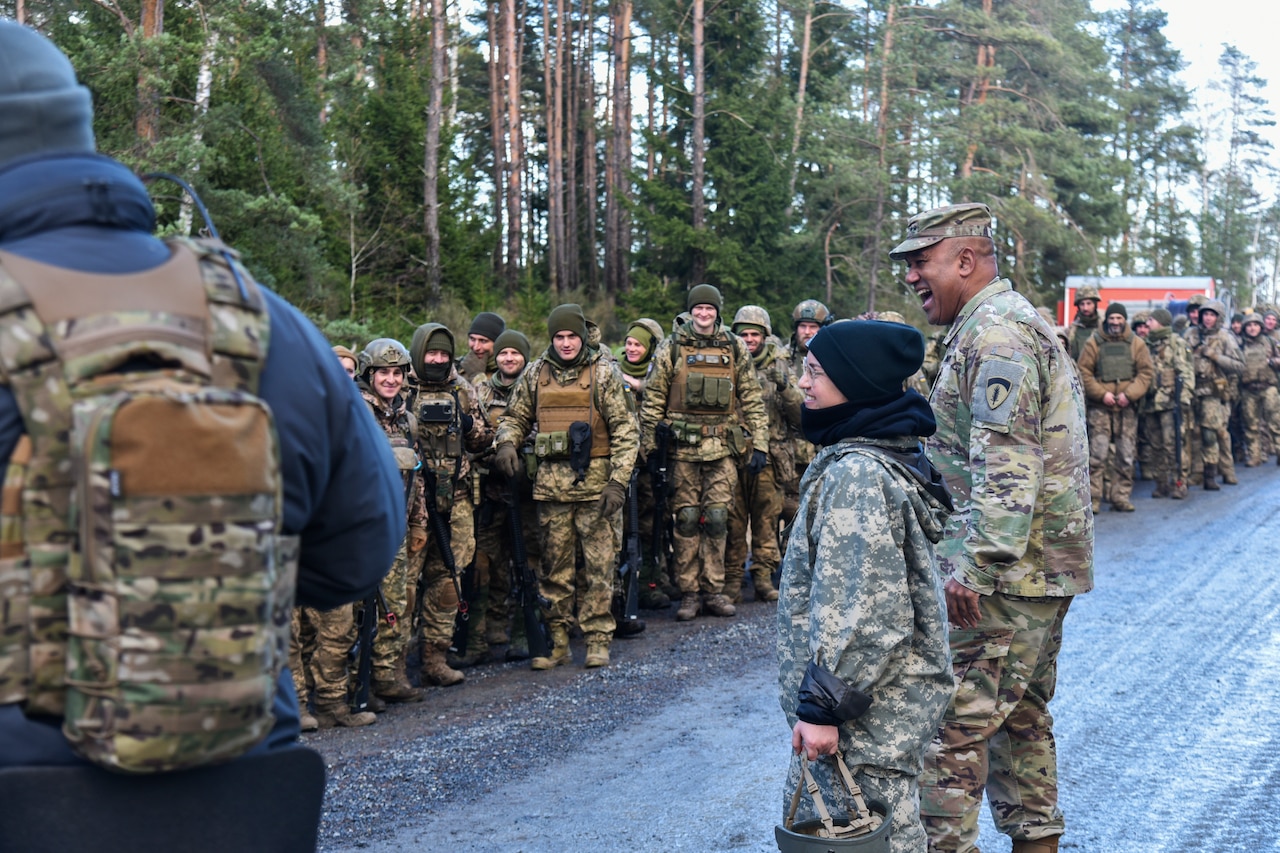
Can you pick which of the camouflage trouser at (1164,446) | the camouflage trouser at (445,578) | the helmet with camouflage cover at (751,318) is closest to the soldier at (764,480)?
the helmet with camouflage cover at (751,318)

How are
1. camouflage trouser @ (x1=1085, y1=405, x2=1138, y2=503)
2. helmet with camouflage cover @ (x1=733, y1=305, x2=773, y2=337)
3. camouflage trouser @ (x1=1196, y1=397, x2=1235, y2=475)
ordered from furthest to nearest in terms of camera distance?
camouflage trouser @ (x1=1196, y1=397, x2=1235, y2=475) < camouflage trouser @ (x1=1085, y1=405, x2=1138, y2=503) < helmet with camouflage cover @ (x1=733, y1=305, x2=773, y2=337)

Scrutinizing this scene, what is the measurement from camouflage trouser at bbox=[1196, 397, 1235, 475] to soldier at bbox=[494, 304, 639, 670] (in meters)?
10.6

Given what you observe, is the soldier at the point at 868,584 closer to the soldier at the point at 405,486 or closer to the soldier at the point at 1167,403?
the soldier at the point at 405,486

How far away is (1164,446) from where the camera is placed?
1521 cm

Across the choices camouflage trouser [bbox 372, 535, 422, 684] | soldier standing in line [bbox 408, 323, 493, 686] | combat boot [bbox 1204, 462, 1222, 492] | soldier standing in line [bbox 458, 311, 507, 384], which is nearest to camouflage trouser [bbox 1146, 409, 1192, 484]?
combat boot [bbox 1204, 462, 1222, 492]

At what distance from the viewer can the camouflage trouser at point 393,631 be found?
723 cm

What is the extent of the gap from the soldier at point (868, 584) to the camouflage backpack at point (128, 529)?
186 cm

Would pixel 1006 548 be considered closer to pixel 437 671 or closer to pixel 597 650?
pixel 597 650

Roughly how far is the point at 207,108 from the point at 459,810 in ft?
43.8

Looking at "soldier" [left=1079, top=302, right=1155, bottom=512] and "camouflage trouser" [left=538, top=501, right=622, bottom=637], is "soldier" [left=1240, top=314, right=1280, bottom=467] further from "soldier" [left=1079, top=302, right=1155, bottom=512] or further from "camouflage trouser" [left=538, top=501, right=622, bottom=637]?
"camouflage trouser" [left=538, top=501, right=622, bottom=637]

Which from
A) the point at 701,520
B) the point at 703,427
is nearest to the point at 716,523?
the point at 701,520

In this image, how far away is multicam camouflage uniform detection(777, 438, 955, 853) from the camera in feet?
10.9

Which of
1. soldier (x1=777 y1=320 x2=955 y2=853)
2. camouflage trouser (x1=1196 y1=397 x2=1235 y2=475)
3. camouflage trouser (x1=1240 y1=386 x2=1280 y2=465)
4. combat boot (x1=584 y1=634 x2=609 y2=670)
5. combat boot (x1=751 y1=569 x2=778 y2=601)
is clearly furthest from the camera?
camouflage trouser (x1=1240 y1=386 x2=1280 y2=465)

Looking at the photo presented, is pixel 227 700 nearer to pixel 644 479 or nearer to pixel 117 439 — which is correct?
pixel 117 439
